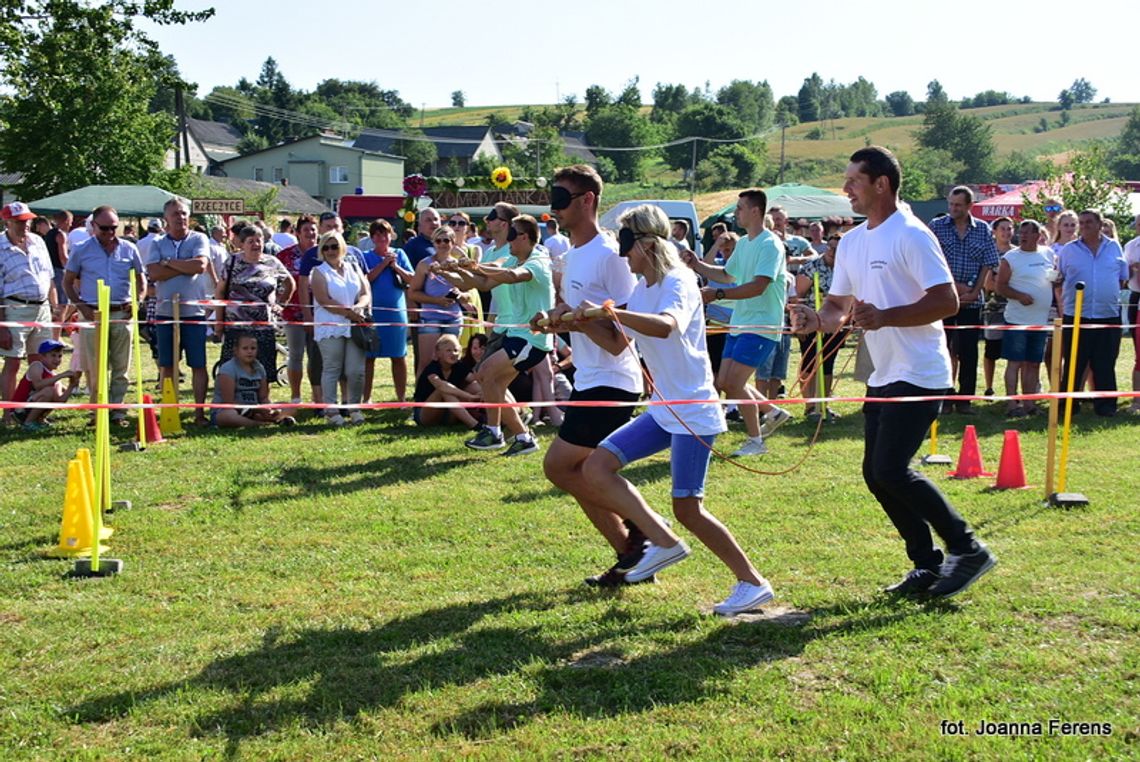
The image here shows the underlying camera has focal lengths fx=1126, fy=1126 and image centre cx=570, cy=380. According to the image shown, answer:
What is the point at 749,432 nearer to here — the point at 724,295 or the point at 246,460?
the point at 724,295

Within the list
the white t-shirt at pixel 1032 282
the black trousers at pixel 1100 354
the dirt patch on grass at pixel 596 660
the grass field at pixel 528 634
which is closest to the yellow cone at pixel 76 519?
the grass field at pixel 528 634

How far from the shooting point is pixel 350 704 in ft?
14.3

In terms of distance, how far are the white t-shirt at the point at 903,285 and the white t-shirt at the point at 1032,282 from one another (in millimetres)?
7157

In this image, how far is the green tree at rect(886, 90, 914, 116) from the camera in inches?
6560

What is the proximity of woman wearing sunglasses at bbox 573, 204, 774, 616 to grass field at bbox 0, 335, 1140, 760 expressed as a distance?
0.39 m

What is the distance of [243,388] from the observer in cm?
1125

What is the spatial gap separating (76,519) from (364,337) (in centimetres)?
505

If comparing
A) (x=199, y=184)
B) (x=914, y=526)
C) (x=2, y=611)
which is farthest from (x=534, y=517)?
(x=199, y=184)

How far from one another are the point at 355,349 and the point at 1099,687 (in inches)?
326

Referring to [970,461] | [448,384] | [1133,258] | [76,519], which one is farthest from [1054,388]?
[1133,258]

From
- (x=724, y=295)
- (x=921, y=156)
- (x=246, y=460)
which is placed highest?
(x=921, y=156)

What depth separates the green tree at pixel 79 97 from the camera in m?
23.8

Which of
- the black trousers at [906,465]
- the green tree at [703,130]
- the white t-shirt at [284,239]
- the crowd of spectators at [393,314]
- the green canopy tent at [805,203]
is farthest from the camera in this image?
the green tree at [703,130]
